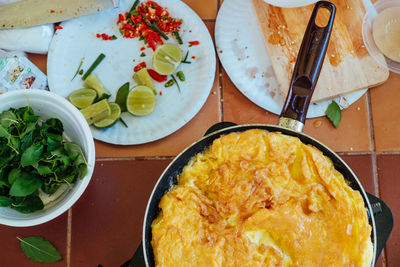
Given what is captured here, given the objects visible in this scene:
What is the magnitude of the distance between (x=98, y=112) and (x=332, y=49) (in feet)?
2.58

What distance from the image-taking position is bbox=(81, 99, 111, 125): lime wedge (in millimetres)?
1264

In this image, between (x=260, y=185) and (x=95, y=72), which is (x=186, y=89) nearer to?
(x=95, y=72)

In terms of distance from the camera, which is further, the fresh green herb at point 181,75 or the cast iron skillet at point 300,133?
the fresh green herb at point 181,75

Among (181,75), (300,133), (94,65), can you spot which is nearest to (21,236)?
(94,65)

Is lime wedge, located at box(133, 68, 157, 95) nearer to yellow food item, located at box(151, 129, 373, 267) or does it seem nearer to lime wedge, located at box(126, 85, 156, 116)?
lime wedge, located at box(126, 85, 156, 116)

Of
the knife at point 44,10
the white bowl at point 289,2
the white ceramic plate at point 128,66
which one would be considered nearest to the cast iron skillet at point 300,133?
the white bowl at point 289,2

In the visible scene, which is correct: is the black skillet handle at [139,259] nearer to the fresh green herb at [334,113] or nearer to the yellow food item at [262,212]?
the yellow food item at [262,212]

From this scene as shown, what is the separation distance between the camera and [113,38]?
1.35 m

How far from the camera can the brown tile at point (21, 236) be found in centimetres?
127

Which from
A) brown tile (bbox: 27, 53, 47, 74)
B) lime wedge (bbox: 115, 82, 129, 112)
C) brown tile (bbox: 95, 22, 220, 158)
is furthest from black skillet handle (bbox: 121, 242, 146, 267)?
brown tile (bbox: 27, 53, 47, 74)

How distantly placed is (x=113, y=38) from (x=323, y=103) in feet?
2.40

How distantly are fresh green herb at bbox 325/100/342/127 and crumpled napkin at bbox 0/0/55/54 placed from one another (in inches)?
37.9

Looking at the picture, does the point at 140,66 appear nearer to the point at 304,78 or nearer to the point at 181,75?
the point at 181,75

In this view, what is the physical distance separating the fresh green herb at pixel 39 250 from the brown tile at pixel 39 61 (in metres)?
0.55
